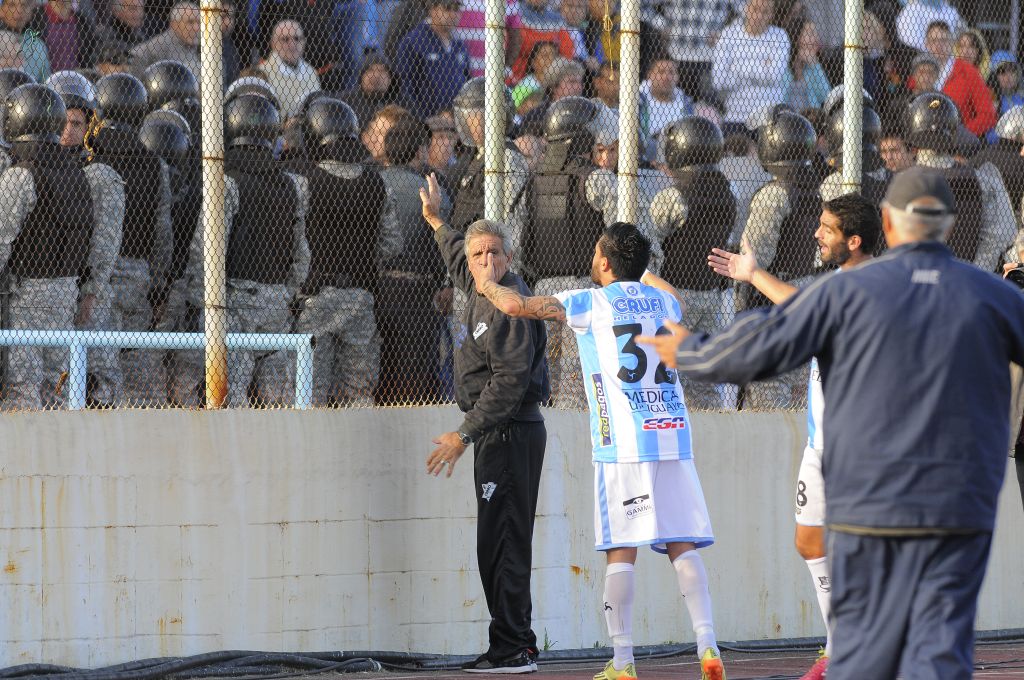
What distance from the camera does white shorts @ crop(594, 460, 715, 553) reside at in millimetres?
7652

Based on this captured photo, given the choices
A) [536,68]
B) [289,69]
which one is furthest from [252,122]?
[536,68]

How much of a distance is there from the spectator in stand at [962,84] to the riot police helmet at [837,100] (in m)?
1.37

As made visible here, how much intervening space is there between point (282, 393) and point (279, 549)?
810 mm

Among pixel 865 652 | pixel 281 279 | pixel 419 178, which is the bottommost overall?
pixel 865 652

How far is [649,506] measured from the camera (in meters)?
7.65

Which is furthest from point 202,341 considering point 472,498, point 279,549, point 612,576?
point 612,576

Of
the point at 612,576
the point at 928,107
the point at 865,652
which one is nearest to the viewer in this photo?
the point at 865,652

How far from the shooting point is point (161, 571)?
8.37 meters

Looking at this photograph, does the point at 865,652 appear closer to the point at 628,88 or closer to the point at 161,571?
the point at 161,571

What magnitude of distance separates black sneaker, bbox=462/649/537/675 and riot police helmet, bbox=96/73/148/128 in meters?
3.63

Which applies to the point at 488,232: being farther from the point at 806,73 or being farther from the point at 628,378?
the point at 806,73

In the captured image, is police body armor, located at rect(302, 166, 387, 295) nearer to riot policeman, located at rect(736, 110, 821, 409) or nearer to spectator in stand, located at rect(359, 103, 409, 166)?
spectator in stand, located at rect(359, 103, 409, 166)

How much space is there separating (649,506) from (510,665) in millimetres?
1378

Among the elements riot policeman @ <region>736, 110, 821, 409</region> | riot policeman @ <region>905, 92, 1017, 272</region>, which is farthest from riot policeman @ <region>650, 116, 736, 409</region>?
riot policeman @ <region>905, 92, 1017, 272</region>
